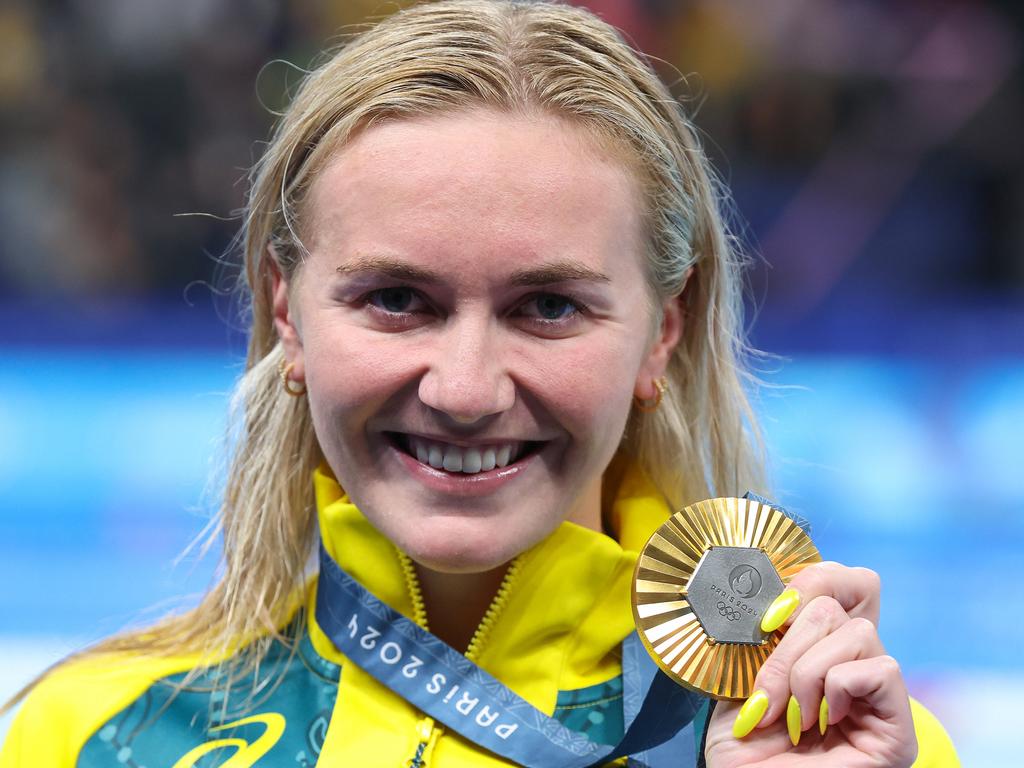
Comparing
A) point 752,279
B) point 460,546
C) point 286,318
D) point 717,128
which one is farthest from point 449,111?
point 717,128

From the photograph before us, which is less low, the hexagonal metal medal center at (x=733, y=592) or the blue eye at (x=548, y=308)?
the blue eye at (x=548, y=308)

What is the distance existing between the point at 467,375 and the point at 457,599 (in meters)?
0.39

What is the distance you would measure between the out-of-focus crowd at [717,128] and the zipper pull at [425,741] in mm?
4769

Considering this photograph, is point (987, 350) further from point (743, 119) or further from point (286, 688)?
point (286, 688)

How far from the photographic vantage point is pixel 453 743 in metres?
1.71

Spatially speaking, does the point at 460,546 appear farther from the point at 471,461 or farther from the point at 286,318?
the point at 286,318

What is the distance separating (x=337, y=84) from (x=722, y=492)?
82 cm

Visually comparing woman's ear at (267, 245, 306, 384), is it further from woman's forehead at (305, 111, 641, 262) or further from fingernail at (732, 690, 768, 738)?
fingernail at (732, 690, 768, 738)

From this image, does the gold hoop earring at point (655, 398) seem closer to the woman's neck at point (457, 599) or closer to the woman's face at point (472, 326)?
the woman's face at point (472, 326)

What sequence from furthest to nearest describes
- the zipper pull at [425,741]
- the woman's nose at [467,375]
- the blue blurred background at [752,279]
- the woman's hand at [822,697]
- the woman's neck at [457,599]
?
the blue blurred background at [752,279] < the woman's neck at [457,599] < the zipper pull at [425,741] < the woman's nose at [467,375] < the woman's hand at [822,697]

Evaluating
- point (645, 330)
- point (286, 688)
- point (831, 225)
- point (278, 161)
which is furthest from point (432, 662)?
point (831, 225)

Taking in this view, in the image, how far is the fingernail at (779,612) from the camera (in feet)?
4.58

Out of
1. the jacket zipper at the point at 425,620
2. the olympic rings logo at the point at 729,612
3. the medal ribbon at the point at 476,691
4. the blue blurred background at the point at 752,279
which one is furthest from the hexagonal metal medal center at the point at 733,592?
the blue blurred background at the point at 752,279

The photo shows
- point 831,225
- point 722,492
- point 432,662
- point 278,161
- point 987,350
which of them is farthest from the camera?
point 831,225
